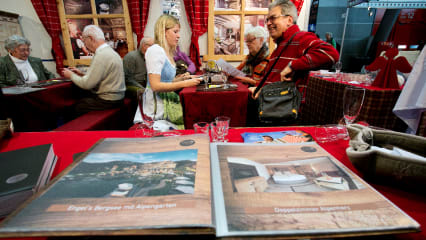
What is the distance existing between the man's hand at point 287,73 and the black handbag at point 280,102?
2.7 inches

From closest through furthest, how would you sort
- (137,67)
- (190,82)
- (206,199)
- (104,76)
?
(206,199) → (190,82) → (104,76) → (137,67)

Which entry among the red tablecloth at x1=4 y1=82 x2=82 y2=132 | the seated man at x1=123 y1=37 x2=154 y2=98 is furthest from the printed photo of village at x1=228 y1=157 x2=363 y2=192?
the seated man at x1=123 y1=37 x2=154 y2=98

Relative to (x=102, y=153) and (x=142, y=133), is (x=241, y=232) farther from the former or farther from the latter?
(x=142, y=133)

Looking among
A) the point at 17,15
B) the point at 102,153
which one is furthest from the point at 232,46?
the point at 17,15

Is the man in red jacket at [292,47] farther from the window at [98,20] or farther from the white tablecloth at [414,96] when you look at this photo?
the window at [98,20]

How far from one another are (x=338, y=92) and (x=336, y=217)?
7.57 ft

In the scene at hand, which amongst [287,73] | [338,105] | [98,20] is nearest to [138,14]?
[98,20]

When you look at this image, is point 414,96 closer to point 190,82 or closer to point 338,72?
point 338,72

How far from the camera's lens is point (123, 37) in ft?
14.9

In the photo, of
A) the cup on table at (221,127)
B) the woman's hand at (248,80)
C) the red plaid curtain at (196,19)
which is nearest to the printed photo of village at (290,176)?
the cup on table at (221,127)

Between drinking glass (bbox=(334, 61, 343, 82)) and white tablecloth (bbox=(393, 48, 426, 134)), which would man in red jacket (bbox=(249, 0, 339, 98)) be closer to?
white tablecloth (bbox=(393, 48, 426, 134))

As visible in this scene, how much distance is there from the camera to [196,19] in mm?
4332

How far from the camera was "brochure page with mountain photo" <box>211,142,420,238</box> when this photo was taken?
13.1 inches

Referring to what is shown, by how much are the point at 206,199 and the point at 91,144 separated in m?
0.63
